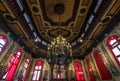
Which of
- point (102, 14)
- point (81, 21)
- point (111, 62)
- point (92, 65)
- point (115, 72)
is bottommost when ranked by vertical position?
point (115, 72)

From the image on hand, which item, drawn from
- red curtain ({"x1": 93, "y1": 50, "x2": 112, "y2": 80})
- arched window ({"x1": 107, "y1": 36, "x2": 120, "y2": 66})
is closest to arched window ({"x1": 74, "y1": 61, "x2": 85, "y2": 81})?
red curtain ({"x1": 93, "y1": 50, "x2": 112, "y2": 80})

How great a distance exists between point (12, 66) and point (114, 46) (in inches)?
333

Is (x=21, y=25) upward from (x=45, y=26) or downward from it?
downward

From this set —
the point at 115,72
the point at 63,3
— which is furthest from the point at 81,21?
the point at 115,72

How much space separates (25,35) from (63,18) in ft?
11.5

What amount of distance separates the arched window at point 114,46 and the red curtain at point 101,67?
172 centimetres

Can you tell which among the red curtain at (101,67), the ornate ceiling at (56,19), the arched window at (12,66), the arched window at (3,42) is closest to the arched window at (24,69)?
the arched window at (12,66)

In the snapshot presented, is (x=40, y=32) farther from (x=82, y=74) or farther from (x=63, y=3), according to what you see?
(x=82, y=74)

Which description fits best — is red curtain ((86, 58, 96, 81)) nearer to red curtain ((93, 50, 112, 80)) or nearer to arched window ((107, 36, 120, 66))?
red curtain ((93, 50, 112, 80))

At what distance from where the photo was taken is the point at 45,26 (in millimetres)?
10016

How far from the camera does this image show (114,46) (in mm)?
8219

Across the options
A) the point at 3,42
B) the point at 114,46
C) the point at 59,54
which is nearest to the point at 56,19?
the point at 59,54

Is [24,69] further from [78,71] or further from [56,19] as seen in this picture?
[56,19]

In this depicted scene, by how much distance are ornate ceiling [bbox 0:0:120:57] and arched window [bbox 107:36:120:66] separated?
1.01 m
